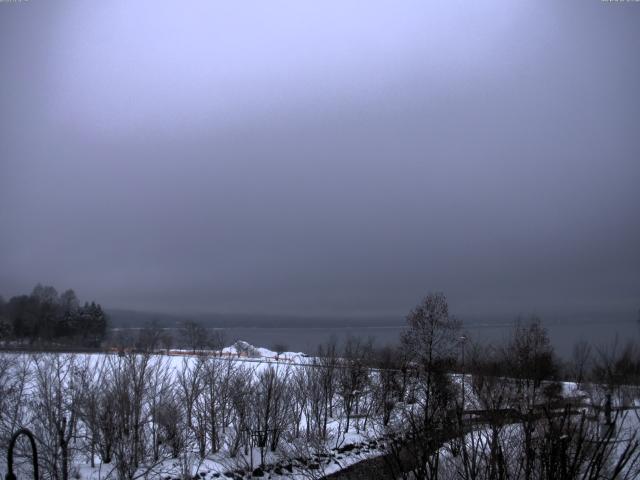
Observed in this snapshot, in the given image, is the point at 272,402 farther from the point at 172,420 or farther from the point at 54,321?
the point at 54,321

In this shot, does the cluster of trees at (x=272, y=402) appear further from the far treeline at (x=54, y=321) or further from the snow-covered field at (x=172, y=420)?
the far treeline at (x=54, y=321)

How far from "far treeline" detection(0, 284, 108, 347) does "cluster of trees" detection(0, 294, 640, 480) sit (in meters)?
80.8

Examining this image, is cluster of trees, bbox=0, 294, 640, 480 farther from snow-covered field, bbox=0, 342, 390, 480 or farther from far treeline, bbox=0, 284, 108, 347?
far treeline, bbox=0, 284, 108, 347

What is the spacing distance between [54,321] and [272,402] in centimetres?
10290

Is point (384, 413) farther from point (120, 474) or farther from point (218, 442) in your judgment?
point (120, 474)

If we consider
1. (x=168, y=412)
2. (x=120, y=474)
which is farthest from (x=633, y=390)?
(x=120, y=474)

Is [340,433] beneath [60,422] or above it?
beneath

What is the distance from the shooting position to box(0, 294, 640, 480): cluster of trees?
25.8 meters

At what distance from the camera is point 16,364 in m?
39.6

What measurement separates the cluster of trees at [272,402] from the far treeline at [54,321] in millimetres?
80801

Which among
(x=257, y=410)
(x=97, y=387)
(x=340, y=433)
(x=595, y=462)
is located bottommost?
(x=340, y=433)

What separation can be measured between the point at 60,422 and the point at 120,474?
4.49 metres

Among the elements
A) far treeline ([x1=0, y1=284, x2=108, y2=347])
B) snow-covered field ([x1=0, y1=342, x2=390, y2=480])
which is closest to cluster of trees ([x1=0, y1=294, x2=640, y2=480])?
snow-covered field ([x1=0, y1=342, x2=390, y2=480])

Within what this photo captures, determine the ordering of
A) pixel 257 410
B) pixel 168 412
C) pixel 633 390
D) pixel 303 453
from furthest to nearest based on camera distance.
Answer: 1. pixel 633 390
2. pixel 257 410
3. pixel 303 453
4. pixel 168 412
